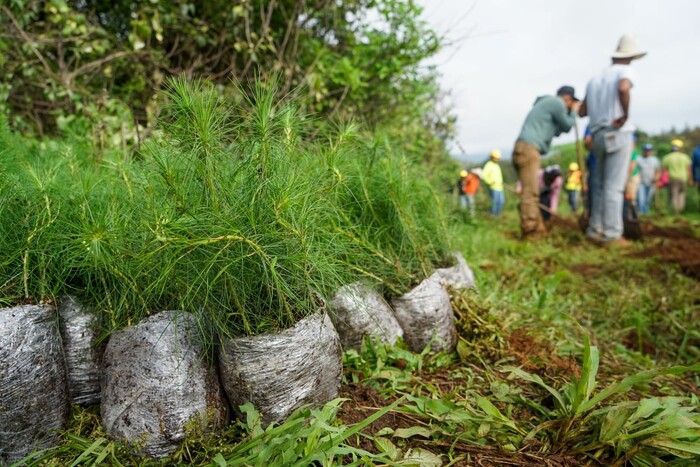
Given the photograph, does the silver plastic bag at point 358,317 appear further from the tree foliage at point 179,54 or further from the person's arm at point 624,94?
the person's arm at point 624,94

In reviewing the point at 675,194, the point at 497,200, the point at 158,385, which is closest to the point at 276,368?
the point at 158,385

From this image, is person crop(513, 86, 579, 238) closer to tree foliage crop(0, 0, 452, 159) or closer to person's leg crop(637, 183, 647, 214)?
tree foliage crop(0, 0, 452, 159)

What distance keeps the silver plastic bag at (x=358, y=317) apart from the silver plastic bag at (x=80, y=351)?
2.89 feet

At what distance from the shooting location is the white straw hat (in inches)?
223

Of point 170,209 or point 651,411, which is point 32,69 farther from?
point 651,411

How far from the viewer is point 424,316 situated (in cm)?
209

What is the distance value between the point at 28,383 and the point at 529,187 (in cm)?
610

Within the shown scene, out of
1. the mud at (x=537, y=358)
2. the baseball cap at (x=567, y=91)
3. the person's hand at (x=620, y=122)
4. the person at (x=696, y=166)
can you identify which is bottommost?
the mud at (x=537, y=358)

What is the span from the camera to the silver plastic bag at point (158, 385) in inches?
56.0

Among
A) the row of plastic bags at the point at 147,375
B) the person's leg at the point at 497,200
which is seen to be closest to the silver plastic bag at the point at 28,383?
the row of plastic bags at the point at 147,375

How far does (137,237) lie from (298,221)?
54 cm

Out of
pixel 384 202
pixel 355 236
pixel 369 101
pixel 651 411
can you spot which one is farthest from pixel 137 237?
pixel 369 101

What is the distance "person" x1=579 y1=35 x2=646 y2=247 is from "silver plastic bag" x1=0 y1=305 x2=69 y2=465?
19.5ft

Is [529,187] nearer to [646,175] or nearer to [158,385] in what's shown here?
[158,385]
